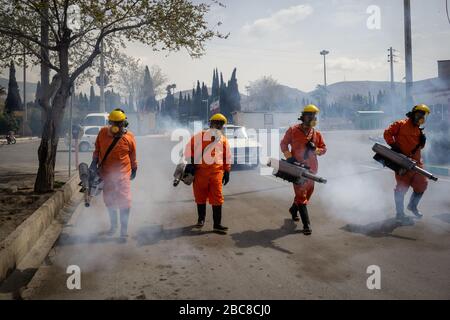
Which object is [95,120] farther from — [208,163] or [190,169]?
[208,163]

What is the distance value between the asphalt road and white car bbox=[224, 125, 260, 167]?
187 inches

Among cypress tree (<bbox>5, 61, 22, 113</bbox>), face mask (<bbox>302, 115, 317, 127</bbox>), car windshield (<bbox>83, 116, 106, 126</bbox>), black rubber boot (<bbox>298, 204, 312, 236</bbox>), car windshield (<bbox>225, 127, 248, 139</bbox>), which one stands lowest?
black rubber boot (<bbox>298, 204, 312, 236</bbox>)

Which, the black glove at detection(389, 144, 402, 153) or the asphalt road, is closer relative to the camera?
the asphalt road

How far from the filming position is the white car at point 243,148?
13.3m

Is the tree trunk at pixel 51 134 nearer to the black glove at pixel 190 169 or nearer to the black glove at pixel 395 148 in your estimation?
the black glove at pixel 190 169

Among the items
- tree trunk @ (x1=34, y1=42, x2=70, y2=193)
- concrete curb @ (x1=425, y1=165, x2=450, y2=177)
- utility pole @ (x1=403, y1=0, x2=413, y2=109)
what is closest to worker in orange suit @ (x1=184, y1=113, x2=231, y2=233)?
tree trunk @ (x1=34, y1=42, x2=70, y2=193)

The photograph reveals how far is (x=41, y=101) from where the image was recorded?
8992 mm

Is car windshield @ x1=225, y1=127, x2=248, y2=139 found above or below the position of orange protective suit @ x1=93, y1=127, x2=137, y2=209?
above

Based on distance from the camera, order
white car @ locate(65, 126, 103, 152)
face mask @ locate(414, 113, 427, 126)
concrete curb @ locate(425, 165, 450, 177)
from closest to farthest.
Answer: face mask @ locate(414, 113, 427, 126), concrete curb @ locate(425, 165, 450, 177), white car @ locate(65, 126, 103, 152)

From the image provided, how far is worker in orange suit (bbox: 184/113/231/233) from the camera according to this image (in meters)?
6.18

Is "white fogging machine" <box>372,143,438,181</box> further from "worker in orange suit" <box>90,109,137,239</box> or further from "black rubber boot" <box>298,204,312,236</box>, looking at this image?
"worker in orange suit" <box>90,109,137,239</box>

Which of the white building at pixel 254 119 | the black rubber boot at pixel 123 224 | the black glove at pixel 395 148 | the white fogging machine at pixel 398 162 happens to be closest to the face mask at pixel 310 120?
the white fogging machine at pixel 398 162
